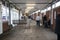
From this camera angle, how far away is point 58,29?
231 inches

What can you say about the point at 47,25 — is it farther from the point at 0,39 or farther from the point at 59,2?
the point at 0,39

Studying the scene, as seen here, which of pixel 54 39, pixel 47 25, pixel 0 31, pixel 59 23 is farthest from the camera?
pixel 47 25

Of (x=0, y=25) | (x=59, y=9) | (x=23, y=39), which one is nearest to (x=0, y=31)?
(x=0, y=25)

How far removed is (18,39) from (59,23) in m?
3.38

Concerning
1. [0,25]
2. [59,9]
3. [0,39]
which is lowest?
[0,39]

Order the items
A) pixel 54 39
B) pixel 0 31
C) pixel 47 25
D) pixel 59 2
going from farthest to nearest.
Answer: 1. pixel 47 25
2. pixel 59 2
3. pixel 0 31
4. pixel 54 39

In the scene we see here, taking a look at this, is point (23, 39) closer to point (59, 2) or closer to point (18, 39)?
point (18, 39)

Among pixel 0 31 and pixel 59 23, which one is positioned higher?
pixel 59 23

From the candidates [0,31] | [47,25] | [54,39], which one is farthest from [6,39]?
[47,25]

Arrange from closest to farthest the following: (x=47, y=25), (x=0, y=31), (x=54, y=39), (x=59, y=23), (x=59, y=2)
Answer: (x=59, y=23), (x=54, y=39), (x=0, y=31), (x=59, y=2), (x=47, y=25)

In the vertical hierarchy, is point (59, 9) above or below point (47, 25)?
above

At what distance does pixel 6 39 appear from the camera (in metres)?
8.53

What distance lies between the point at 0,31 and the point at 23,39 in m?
2.26

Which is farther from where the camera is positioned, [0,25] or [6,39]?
[0,25]
